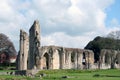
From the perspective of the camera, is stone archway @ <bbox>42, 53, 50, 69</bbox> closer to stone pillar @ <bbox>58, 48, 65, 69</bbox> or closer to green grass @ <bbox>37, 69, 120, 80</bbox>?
stone pillar @ <bbox>58, 48, 65, 69</bbox>

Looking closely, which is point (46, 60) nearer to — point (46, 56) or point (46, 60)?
point (46, 60)

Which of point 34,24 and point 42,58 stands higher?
point 34,24

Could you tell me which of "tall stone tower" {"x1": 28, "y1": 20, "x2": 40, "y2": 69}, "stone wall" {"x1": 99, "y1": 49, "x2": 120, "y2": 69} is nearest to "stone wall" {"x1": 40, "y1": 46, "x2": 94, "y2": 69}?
"tall stone tower" {"x1": 28, "y1": 20, "x2": 40, "y2": 69}

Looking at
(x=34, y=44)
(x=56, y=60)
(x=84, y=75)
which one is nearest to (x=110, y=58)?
(x=56, y=60)

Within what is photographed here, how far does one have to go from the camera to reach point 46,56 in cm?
8388

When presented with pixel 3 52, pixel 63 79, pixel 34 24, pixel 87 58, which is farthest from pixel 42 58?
pixel 63 79

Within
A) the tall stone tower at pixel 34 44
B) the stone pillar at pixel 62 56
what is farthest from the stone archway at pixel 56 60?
the tall stone tower at pixel 34 44

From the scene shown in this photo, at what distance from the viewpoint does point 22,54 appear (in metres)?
79.3

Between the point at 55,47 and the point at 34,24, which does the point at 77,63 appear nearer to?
the point at 55,47

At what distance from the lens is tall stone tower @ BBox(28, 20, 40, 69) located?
7612 cm

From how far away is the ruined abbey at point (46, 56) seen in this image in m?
76.5

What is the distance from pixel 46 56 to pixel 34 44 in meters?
7.90

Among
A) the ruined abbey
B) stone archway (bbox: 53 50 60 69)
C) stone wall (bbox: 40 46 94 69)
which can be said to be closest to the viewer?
the ruined abbey

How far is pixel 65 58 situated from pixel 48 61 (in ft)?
20.4
